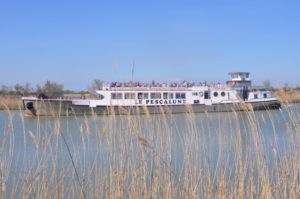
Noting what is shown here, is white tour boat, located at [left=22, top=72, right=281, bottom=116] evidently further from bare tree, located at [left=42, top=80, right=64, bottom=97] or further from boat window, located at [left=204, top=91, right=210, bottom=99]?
bare tree, located at [left=42, top=80, right=64, bottom=97]

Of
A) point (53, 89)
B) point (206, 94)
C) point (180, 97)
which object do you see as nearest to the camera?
point (180, 97)

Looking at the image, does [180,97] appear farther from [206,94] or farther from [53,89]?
[53,89]

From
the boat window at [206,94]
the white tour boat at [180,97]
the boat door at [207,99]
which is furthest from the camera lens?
the boat window at [206,94]

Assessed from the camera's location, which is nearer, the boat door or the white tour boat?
the white tour boat

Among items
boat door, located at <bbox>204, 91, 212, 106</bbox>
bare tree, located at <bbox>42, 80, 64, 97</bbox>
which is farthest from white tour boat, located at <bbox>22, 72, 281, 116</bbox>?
bare tree, located at <bbox>42, 80, 64, 97</bbox>

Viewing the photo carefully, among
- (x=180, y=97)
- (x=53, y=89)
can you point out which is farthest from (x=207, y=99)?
(x=53, y=89)

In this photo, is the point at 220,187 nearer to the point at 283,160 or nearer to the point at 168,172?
the point at 168,172

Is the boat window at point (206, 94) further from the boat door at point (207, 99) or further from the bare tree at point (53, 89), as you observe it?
the bare tree at point (53, 89)

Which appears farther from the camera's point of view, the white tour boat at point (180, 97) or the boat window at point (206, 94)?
the boat window at point (206, 94)

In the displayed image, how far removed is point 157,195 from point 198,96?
1015 inches

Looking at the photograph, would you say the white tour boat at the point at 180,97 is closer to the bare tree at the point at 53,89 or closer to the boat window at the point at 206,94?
the boat window at the point at 206,94

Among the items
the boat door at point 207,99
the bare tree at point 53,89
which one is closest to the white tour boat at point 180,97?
the boat door at point 207,99

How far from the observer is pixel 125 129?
3.28m

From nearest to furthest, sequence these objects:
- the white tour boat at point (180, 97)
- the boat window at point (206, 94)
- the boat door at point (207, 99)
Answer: the white tour boat at point (180, 97), the boat door at point (207, 99), the boat window at point (206, 94)
